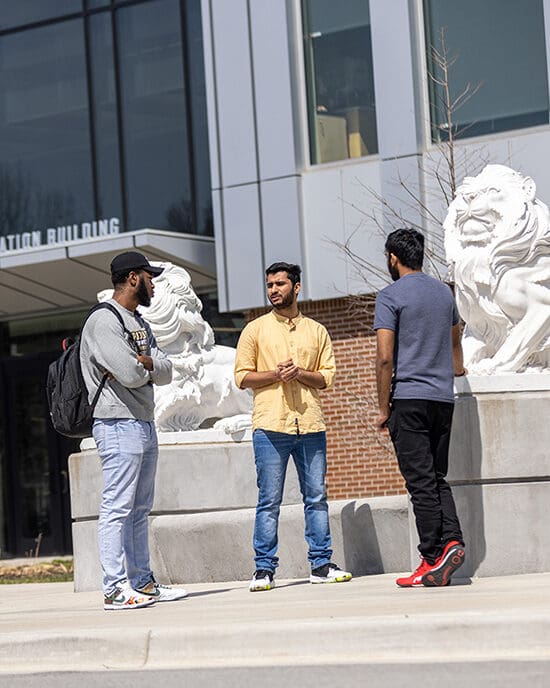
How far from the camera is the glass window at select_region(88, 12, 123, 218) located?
23406 mm

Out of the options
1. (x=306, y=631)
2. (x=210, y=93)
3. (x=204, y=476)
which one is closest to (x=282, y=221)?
(x=210, y=93)

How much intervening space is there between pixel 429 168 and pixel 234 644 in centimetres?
1395

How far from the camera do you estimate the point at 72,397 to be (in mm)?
8477

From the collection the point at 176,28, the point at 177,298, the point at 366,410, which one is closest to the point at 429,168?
the point at 366,410

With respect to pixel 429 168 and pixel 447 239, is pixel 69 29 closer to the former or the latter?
pixel 429 168

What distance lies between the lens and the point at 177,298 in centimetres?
1172

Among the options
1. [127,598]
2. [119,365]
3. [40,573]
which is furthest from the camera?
[40,573]

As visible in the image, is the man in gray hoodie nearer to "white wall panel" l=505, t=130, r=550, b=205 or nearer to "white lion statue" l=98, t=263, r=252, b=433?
"white lion statue" l=98, t=263, r=252, b=433

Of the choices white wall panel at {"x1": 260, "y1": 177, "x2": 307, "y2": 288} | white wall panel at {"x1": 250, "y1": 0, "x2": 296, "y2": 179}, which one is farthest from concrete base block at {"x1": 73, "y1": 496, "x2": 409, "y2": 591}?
white wall panel at {"x1": 250, "y1": 0, "x2": 296, "y2": 179}

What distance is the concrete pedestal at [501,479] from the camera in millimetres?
8930

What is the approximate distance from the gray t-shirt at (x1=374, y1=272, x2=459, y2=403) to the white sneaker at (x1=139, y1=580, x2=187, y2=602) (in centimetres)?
172

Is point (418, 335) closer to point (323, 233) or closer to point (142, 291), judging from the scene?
point (142, 291)

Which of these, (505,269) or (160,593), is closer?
(160,593)

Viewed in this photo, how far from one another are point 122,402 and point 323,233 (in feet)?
42.6
